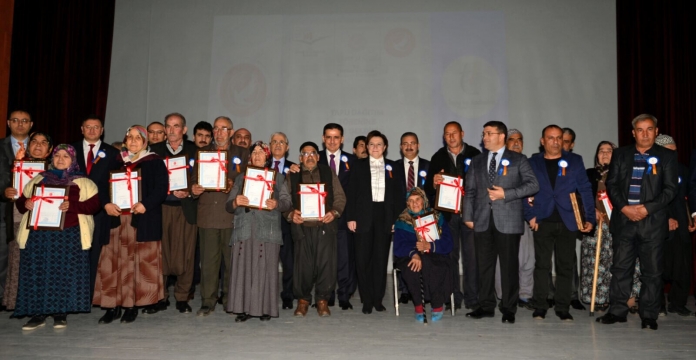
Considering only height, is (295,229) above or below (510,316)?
above

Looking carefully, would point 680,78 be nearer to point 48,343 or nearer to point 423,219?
point 423,219

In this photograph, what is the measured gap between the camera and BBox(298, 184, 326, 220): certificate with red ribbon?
462cm

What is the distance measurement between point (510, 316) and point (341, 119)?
3.66 meters

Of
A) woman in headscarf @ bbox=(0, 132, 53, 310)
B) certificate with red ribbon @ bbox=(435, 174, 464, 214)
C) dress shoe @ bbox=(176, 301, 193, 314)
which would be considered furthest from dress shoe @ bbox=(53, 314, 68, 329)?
certificate with red ribbon @ bbox=(435, 174, 464, 214)

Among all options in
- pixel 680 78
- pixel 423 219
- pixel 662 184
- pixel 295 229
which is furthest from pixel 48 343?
pixel 680 78

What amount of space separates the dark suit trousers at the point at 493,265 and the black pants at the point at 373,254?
86 cm

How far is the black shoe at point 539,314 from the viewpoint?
4527mm

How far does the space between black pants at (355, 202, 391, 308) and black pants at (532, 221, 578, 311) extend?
1335 mm

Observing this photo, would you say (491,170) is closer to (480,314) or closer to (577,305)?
(480,314)

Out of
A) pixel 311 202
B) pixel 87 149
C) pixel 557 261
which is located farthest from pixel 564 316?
pixel 87 149

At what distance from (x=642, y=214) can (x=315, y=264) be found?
274 centimetres

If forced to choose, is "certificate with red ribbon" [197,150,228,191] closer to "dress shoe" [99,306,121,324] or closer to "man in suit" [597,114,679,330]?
"dress shoe" [99,306,121,324]

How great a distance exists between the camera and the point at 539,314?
14.9 ft

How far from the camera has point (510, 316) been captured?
4.40m
